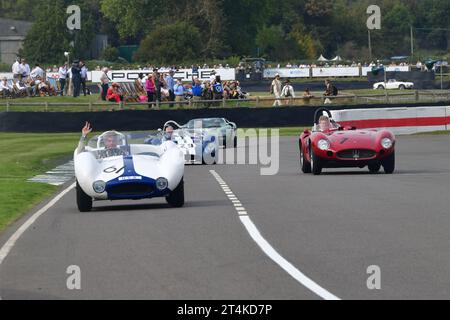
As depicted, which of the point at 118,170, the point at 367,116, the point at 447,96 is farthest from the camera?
the point at 447,96

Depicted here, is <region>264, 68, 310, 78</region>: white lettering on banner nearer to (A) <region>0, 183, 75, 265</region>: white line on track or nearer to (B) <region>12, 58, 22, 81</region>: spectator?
(B) <region>12, 58, 22, 81</region>: spectator

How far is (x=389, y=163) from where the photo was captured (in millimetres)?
24609

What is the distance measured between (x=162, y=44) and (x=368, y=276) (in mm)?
95952

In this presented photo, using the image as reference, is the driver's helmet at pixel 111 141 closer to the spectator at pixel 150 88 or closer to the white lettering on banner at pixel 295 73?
the spectator at pixel 150 88

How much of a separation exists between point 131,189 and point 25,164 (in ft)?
47.0

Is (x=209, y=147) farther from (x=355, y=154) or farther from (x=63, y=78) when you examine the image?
(x=63, y=78)

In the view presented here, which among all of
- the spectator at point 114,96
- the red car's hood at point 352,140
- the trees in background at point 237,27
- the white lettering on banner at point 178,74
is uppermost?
the trees in background at point 237,27

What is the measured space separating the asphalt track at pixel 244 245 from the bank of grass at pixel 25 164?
724mm

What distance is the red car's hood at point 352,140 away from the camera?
23844mm

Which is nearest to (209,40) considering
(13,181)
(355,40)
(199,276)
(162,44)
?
(162,44)

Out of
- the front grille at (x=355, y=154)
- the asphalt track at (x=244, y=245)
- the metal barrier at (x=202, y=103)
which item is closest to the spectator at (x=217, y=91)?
the metal barrier at (x=202, y=103)

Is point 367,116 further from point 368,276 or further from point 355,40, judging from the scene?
point 355,40

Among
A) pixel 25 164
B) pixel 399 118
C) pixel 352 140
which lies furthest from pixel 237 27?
pixel 352 140
